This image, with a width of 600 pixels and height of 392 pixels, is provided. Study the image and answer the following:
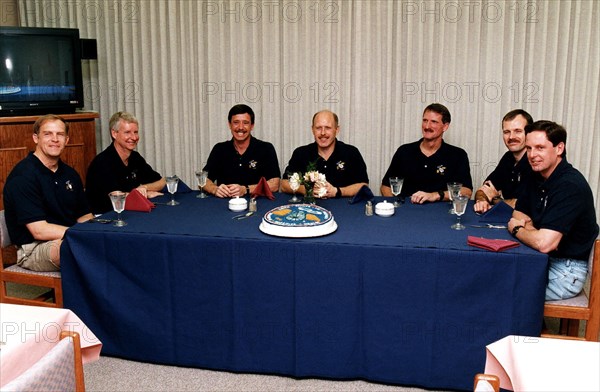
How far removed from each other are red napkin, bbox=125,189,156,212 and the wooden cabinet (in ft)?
5.31

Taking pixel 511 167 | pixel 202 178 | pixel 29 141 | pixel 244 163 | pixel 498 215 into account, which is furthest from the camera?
pixel 29 141

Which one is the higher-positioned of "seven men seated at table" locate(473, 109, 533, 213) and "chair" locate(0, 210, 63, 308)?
"seven men seated at table" locate(473, 109, 533, 213)

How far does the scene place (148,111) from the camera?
5270mm

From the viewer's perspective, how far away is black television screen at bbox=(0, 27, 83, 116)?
4461 mm

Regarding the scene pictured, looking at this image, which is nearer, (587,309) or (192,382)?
(587,309)

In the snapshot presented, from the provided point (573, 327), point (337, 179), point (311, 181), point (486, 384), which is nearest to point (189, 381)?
point (311, 181)

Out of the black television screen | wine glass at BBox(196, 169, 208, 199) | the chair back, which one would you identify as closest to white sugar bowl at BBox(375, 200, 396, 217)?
wine glass at BBox(196, 169, 208, 199)

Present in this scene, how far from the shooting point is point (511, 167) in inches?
148

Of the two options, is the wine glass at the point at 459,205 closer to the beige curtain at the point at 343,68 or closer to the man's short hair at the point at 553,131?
the man's short hair at the point at 553,131

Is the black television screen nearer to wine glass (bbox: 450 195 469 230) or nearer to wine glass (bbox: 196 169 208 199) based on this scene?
wine glass (bbox: 196 169 208 199)

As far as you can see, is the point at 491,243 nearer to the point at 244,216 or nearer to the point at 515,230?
the point at 515,230

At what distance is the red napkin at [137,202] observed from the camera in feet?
10.8

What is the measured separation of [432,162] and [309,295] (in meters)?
1.70

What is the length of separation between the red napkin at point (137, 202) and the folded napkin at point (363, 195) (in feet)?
3.99
